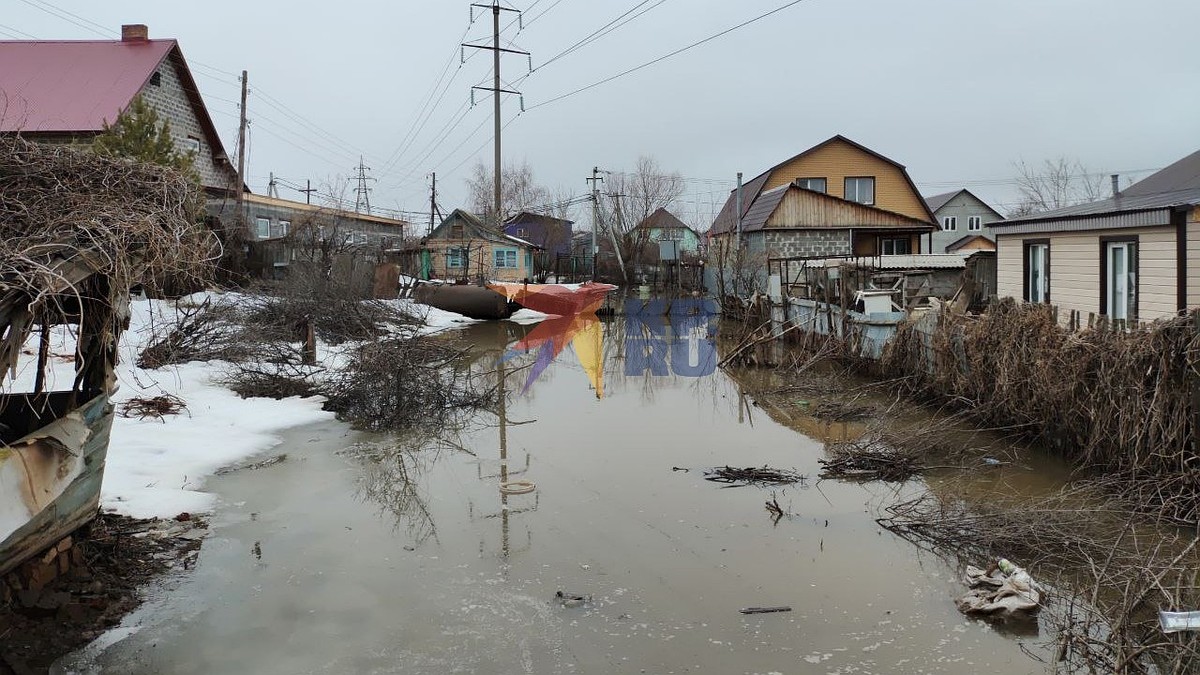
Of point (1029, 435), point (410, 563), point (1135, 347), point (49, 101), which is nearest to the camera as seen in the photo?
point (410, 563)

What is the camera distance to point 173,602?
5707 mm

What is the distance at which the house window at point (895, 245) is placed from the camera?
38.4m

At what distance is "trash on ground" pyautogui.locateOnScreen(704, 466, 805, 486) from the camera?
9.01 m

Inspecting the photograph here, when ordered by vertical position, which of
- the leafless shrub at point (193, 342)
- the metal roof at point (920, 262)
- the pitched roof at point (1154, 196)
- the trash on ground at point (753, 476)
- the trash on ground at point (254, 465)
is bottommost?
the trash on ground at point (753, 476)

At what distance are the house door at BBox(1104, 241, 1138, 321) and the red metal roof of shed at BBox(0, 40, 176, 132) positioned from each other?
28.3m

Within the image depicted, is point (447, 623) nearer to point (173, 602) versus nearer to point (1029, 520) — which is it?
point (173, 602)

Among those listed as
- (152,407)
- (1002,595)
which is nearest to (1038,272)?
(1002,595)

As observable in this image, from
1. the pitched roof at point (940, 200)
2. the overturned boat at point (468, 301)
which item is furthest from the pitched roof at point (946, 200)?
the overturned boat at point (468, 301)

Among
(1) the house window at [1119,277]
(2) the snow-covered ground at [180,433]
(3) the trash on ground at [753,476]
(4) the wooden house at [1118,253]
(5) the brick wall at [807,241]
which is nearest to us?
(2) the snow-covered ground at [180,433]

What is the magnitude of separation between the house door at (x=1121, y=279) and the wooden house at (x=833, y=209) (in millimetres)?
19506

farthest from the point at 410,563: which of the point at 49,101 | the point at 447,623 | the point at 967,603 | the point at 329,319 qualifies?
the point at 49,101

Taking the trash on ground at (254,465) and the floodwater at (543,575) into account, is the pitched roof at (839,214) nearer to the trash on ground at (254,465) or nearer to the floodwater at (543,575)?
the floodwater at (543,575)

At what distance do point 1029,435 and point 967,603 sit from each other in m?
5.42

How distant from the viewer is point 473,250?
48.3 meters
